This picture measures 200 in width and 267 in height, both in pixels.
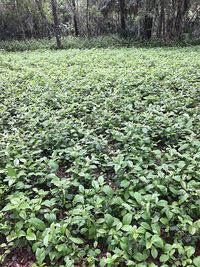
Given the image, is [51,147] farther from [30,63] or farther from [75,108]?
[30,63]

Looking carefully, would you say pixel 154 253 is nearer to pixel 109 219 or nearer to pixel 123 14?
pixel 109 219

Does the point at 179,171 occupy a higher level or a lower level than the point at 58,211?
higher

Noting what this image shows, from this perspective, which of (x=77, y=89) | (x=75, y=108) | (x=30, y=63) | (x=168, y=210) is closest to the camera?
(x=168, y=210)

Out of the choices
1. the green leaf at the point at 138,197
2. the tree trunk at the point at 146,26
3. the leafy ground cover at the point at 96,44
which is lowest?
the leafy ground cover at the point at 96,44

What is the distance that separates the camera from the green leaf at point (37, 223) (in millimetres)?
2164

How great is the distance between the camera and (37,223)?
217cm

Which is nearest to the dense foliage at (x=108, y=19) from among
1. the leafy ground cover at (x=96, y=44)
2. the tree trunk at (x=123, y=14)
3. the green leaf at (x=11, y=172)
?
the tree trunk at (x=123, y=14)

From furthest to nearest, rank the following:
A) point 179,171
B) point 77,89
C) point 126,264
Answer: point 77,89
point 179,171
point 126,264

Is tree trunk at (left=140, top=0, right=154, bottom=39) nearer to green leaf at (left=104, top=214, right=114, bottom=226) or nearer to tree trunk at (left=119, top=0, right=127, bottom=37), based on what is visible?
tree trunk at (left=119, top=0, right=127, bottom=37)

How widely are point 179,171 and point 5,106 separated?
345 cm

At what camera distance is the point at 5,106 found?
493 cm

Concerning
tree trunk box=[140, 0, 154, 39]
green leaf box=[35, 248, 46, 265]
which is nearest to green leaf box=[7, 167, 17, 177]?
green leaf box=[35, 248, 46, 265]

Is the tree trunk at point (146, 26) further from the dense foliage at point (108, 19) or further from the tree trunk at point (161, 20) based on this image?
the tree trunk at point (161, 20)

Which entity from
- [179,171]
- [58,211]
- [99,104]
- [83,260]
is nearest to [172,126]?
[179,171]
